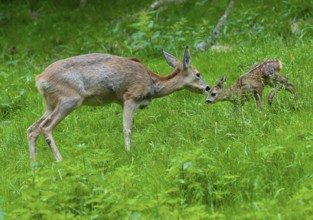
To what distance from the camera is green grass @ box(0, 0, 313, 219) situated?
585 cm

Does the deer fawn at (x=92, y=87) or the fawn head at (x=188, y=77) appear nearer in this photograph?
the deer fawn at (x=92, y=87)

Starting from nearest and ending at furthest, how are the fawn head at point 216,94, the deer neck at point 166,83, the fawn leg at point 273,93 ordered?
1. the fawn leg at point 273,93
2. the fawn head at point 216,94
3. the deer neck at point 166,83

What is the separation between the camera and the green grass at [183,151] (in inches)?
230

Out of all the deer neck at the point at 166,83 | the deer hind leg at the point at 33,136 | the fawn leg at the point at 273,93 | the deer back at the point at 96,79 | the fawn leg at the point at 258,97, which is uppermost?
the deer back at the point at 96,79

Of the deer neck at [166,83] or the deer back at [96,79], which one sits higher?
the deer back at [96,79]

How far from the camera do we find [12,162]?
8.79 metres

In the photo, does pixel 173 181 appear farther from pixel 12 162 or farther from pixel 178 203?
pixel 12 162

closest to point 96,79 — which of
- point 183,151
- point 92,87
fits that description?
point 92,87

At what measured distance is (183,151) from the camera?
729 cm

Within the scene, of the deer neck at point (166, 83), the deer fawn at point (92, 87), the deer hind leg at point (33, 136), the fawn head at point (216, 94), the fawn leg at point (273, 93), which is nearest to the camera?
the fawn leg at point (273, 93)

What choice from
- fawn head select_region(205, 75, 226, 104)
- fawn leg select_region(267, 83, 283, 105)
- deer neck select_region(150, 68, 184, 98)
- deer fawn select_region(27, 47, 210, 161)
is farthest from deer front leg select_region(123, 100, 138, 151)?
fawn leg select_region(267, 83, 283, 105)

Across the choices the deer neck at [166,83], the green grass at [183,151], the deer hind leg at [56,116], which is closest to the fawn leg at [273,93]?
the green grass at [183,151]

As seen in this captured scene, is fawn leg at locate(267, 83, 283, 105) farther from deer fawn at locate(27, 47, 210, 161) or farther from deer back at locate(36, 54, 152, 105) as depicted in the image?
deer back at locate(36, 54, 152, 105)

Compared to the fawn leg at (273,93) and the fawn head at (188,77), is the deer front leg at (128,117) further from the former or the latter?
the fawn leg at (273,93)
